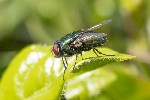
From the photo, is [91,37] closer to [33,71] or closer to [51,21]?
[33,71]

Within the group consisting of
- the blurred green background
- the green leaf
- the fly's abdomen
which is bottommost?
the green leaf

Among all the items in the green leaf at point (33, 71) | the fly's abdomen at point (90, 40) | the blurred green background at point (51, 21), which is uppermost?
the blurred green background at point (51, 21)

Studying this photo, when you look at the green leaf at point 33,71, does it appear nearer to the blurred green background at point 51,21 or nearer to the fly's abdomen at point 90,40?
the fly's abdomen at point 90,40

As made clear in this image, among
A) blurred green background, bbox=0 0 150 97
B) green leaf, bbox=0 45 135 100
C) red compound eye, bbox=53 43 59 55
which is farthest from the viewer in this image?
blurred green background, bbox=0 0 150 97

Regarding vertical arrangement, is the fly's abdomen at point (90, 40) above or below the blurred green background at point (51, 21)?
below

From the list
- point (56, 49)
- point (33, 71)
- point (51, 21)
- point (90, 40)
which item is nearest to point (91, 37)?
point (90, 40)

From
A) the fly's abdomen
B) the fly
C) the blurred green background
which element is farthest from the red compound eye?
the blurred green background

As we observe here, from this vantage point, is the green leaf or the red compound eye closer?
the green leaf

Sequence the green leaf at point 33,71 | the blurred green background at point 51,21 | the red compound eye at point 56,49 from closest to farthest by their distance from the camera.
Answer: the green leaf at point 33,71 → the red compound eye at point 56,49 → the blurred green background at point 51,21

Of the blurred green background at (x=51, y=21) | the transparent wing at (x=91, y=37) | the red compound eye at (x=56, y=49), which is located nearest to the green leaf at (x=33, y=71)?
the red compound eye at (x=56, y=49)

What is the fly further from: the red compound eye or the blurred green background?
the blurred green background

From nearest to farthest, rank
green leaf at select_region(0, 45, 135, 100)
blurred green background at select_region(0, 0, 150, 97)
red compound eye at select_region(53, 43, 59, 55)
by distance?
green leaf at select_region(0, 45, 135, 100) < red compound eye at select_region(53, 43, 59, 55) < blurred green background at select_region(0, 0, 150, 97)
